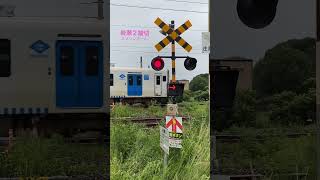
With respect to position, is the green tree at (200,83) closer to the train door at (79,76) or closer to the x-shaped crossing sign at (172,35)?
the x-shaped crossing sign at (172,35)

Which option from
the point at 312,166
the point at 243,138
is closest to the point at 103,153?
the point at 243,138

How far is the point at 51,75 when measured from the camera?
7.65ft

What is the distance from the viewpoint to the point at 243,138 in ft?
8.70

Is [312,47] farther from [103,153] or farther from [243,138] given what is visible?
[103,153]

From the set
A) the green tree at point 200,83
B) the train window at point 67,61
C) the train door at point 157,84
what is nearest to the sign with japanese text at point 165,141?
the green tree at point 200,83

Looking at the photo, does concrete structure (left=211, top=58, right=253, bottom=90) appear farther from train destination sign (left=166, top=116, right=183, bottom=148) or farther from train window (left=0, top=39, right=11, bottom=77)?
train window (left=0, top=39, right=11, bottom=77)

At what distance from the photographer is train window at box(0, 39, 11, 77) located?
89.7 inches

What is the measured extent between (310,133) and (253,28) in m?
0.78

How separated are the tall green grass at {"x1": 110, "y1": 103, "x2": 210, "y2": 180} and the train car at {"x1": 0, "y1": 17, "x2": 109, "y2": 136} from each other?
2.17 feet

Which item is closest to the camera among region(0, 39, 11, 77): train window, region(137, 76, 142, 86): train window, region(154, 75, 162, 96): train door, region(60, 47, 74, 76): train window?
region(0, 39, 11, 77): train window

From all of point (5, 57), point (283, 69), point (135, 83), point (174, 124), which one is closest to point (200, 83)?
point (174, 124)

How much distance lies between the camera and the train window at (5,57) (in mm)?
2277

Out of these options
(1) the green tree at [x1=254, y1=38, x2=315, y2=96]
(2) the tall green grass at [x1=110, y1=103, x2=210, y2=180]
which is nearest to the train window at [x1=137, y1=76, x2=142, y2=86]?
(2) the tall green grass at [x1=110, y1=103, x2=210, y2=180]

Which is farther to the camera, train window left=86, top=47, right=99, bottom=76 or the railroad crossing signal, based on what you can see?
the railroad crossing signal
